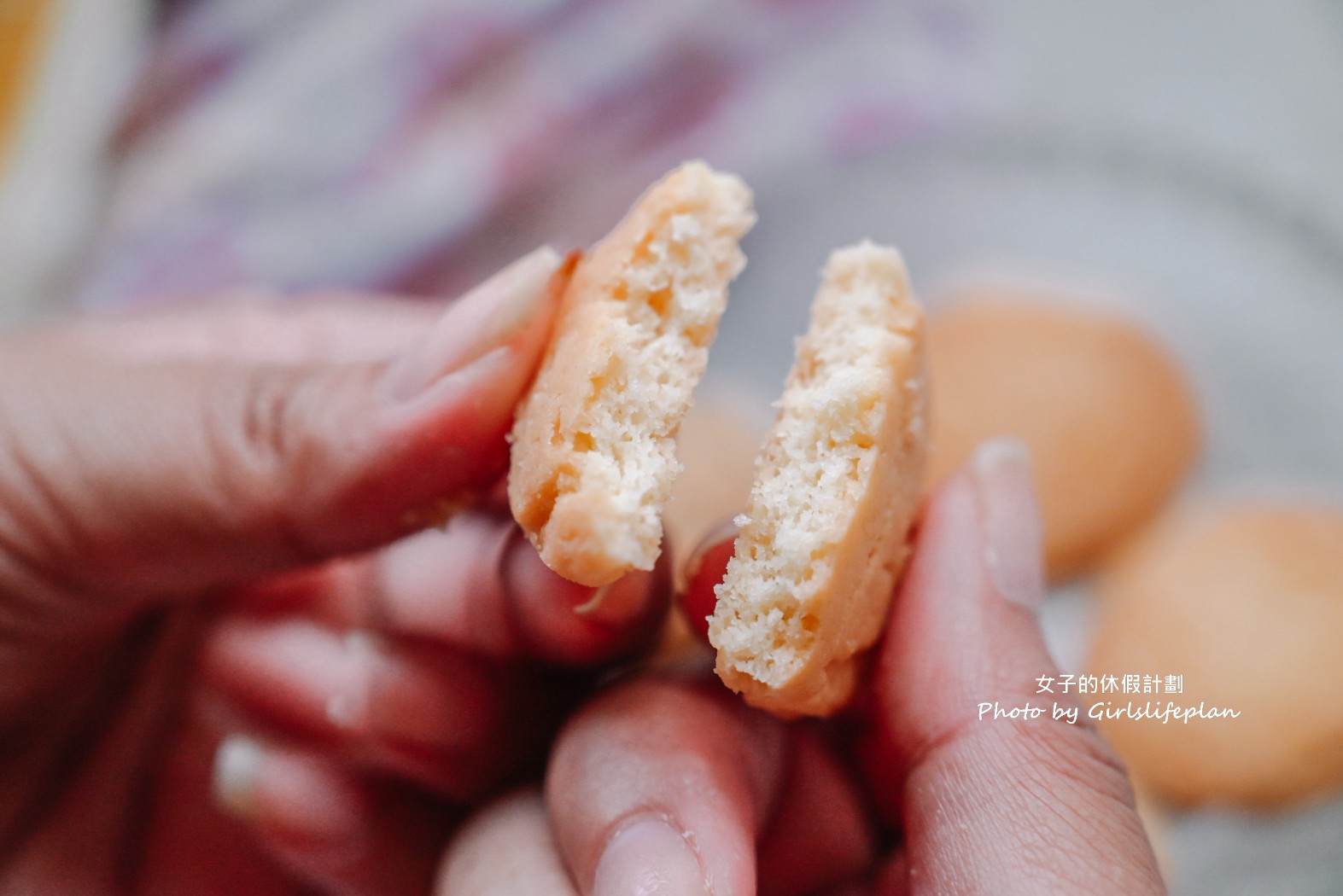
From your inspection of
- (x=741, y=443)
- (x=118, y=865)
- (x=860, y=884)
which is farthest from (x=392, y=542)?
(x=741, y=443)

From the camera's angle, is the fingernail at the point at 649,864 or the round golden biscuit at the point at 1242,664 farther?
the round golden biscuit at the point at 1242,664

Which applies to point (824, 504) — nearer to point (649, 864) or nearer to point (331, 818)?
point (649, 864)

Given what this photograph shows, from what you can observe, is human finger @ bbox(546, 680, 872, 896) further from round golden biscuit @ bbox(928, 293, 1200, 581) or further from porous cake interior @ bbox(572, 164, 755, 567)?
round golden biscuit @ bbox(928, 293, 1200, 581)

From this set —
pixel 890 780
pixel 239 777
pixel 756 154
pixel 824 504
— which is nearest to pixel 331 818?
pixel 239 777

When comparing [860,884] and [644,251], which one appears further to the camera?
[860,884]

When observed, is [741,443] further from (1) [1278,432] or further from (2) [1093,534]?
(1) [1278,432]

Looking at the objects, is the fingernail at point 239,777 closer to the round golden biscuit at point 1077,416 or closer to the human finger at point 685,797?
the human finger at point 685,797

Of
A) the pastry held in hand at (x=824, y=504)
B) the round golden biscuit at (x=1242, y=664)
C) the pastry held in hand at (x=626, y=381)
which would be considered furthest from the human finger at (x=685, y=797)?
the round golden biscuit at (x=1242, y=664)
